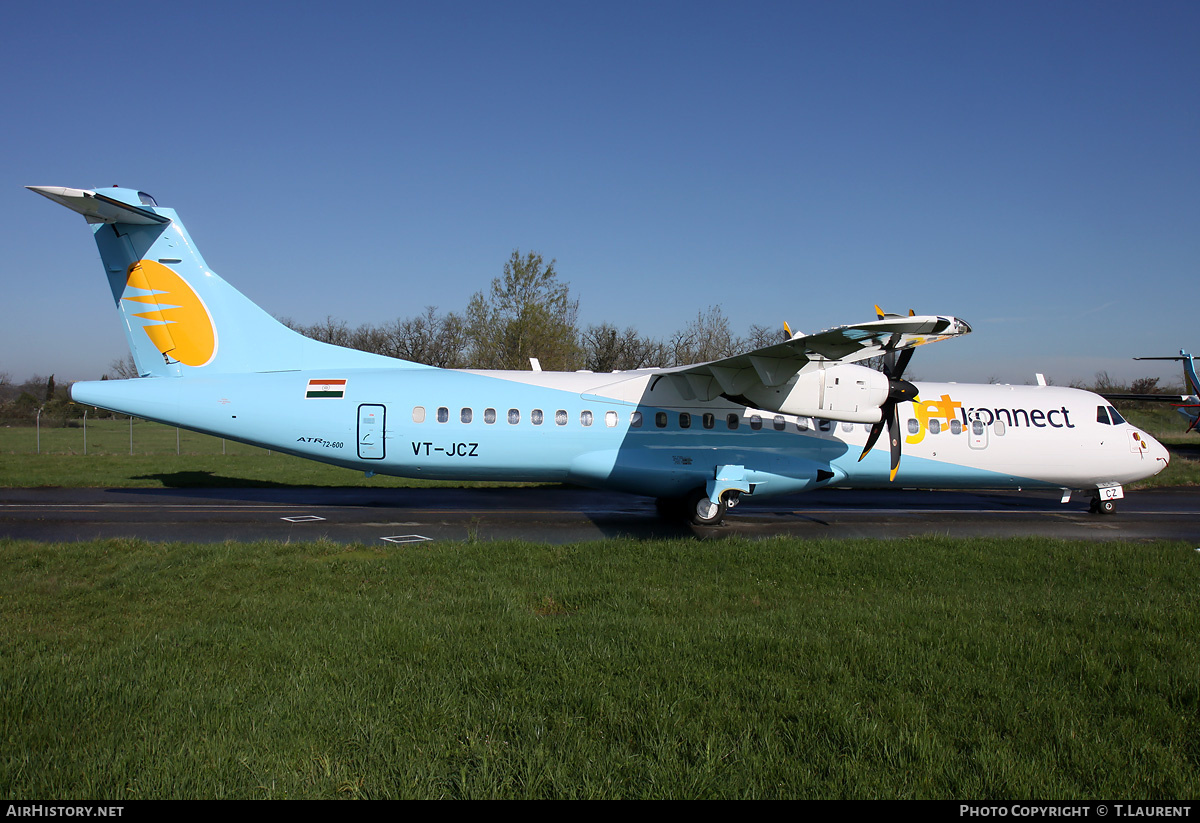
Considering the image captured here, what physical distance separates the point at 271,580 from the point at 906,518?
45.6ft

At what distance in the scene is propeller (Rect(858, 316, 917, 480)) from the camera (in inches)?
550

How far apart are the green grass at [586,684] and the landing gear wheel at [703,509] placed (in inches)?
207

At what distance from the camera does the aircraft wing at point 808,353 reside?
1109 cm

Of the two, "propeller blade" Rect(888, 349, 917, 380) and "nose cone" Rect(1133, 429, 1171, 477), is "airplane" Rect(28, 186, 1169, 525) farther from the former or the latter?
"nose cone" Rect(1133, 429, 1171, 477)

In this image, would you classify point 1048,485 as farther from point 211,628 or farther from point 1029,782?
point 211,628

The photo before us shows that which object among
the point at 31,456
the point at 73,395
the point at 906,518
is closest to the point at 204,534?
the point at 73,395

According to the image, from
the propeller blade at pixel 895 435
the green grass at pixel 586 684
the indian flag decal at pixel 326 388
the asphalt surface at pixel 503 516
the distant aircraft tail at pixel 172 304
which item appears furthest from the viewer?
the propeller blade at pixel 895 435

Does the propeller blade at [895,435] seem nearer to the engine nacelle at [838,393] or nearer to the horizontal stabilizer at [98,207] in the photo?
the engine nacelle at [838,393]

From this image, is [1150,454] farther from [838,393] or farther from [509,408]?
[509,408]

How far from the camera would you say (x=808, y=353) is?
42.5 feet

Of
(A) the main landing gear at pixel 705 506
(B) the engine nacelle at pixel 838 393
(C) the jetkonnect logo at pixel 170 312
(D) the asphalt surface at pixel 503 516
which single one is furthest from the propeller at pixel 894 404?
(C) the jetkonnect logo at pixel 170 312

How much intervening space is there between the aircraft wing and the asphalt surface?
317 cm

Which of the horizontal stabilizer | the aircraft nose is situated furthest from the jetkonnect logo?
the aircraft nose
